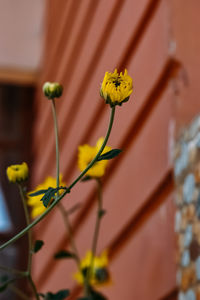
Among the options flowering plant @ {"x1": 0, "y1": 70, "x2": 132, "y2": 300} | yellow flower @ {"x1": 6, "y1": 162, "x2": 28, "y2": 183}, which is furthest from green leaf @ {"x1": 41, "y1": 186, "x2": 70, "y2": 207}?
yellow flower @ {"x1": 6, "y1": 162, "x2": 28, "y2": 183}

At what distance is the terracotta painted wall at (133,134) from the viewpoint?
1.04 metres

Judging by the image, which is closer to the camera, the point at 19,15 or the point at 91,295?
the point at 91,295

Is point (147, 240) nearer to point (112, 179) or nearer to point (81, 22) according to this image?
point (112, 179)

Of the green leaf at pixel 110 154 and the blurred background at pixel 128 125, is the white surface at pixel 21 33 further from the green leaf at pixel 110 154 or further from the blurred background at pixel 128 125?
the green leaf at pixel 110 154

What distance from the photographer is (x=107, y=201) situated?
1362 mm

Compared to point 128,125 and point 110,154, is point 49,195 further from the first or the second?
point 128,125

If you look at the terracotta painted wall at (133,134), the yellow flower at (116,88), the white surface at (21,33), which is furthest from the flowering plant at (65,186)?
the white surface at (21,33)

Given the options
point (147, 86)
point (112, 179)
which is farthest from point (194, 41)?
point (112, 179)

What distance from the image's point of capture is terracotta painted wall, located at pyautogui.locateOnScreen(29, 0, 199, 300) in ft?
3.41

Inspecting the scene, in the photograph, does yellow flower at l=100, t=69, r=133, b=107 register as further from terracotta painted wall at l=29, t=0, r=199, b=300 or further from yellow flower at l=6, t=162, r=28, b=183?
terracotta painted wall at l=29, t=0, r=199, b=300

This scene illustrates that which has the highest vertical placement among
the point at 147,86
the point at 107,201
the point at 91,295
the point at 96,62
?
the point at 147,86

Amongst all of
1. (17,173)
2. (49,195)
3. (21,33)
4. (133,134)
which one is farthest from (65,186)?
(21,33)

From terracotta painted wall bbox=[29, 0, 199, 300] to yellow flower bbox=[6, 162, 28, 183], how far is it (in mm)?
375

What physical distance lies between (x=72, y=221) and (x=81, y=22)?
0.63 meters
